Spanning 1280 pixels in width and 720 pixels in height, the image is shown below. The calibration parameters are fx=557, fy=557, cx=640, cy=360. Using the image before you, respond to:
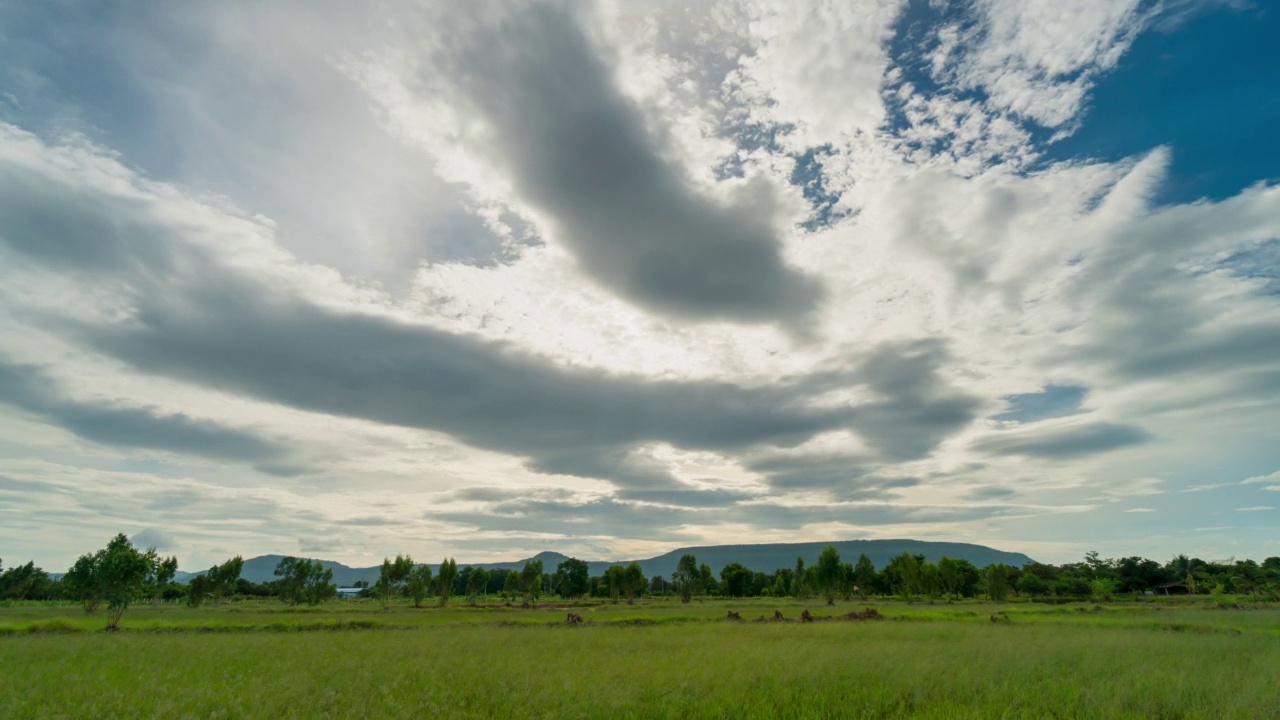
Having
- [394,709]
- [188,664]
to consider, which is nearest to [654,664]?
[394,709]

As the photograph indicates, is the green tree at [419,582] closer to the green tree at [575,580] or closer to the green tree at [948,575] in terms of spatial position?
the green tree at [575,580]

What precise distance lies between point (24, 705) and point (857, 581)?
136275 millimetres

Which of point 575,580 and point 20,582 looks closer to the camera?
point 20,582

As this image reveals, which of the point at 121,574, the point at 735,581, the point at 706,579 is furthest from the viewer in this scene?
the point at 706,579

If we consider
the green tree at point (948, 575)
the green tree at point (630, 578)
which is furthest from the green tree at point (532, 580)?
→ the green tree at point (948, 575)

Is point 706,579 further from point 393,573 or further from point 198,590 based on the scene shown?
point 198,590

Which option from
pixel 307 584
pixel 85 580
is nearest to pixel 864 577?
pixel 307 584

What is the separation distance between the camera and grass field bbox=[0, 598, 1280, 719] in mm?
15320

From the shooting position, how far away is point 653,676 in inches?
786

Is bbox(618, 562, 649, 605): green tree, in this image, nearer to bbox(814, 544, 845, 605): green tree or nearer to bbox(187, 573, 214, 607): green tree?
bbox(814, 544, 845, 605): green tree

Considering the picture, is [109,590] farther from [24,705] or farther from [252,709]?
[252,709]

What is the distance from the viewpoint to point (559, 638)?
1399 inches

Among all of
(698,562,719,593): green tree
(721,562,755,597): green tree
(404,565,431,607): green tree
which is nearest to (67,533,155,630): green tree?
(404,565,431,607): green tree

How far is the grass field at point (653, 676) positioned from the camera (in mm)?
15320
